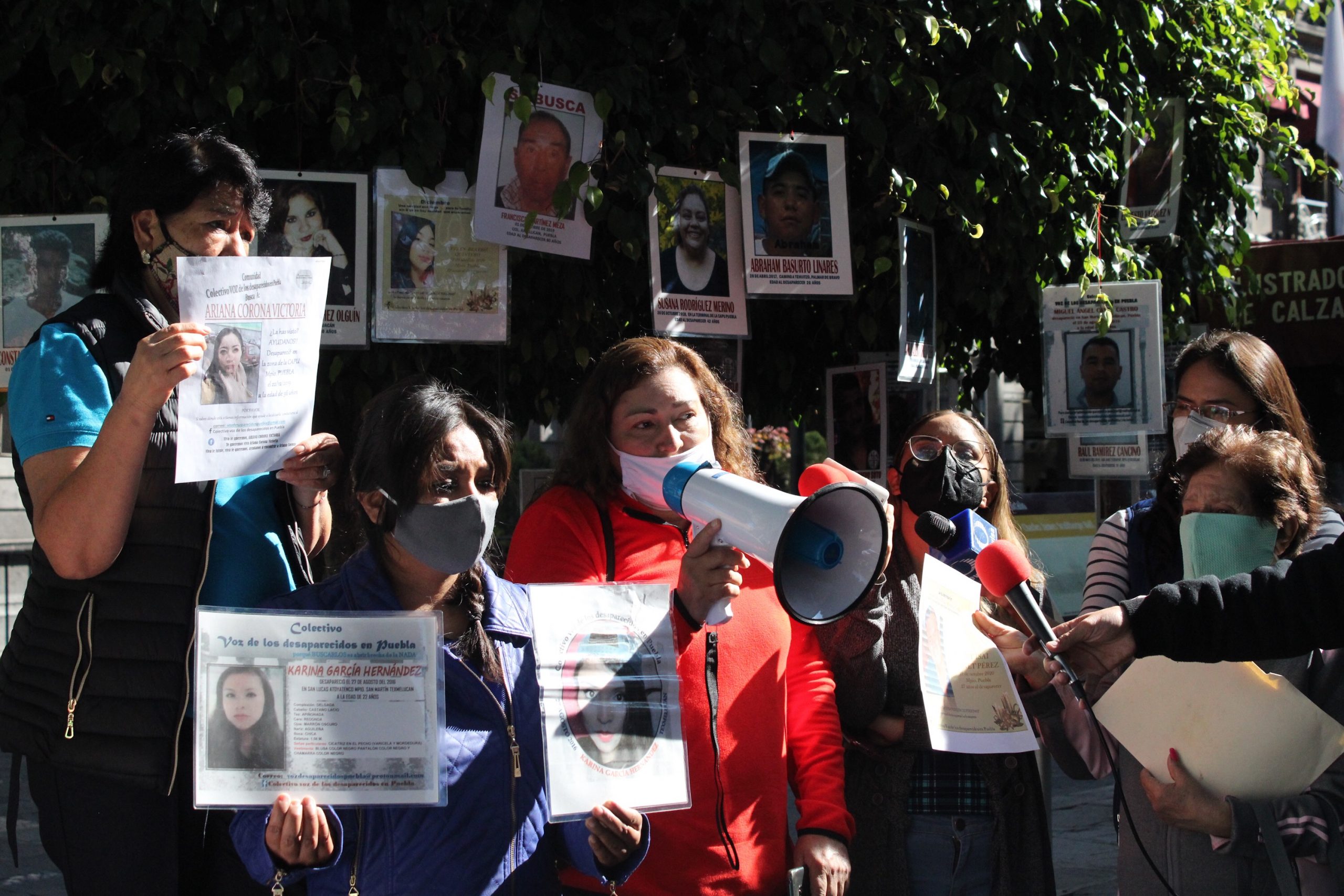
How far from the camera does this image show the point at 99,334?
7.14 ft

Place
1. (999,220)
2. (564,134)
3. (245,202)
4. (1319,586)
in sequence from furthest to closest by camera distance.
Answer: (999,220)
(564,134)
(245,202)
(1319,586)

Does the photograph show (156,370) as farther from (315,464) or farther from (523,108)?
(523,108)

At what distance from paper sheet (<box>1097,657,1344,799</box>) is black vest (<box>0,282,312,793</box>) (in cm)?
172

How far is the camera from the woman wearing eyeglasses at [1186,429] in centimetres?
282

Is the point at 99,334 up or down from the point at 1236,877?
up

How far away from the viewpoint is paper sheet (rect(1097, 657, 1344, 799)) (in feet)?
7.34

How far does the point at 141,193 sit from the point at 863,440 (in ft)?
11.3

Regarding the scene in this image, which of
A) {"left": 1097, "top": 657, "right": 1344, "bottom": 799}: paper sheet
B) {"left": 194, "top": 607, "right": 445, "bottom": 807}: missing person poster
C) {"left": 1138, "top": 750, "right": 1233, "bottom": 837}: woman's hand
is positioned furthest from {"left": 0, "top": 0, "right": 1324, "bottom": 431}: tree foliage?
{"left": 1138, "top": 750, "right": 1233, "bottom": 837}: woman's hand

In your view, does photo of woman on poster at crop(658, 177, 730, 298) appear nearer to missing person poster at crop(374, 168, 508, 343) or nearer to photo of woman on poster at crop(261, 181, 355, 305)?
missing person poster at crop(374, 168, 508, 343)

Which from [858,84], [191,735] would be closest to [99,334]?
[191,735]

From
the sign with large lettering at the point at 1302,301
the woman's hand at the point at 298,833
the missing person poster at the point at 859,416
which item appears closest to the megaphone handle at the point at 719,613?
the woman's hand at the point at 298,833

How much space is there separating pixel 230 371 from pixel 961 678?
1.53 meters

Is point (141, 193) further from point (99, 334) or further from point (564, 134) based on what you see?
point (564, 134)

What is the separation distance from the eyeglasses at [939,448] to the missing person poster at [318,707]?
1442 mm
